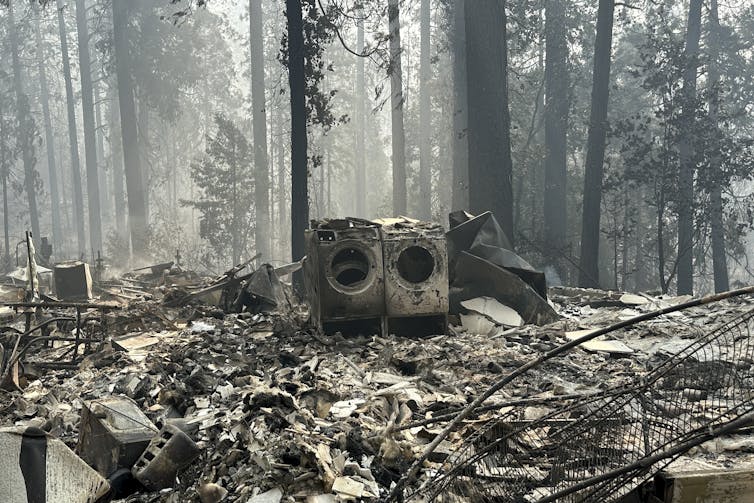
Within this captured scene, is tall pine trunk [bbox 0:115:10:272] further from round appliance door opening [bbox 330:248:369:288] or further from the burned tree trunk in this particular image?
round appliance door opening [bbox 330:248:369:288]

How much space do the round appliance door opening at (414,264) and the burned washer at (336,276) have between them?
87 cm

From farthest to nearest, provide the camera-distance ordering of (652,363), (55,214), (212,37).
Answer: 1. (55,214)
2. (212,37)
3. (652,363)

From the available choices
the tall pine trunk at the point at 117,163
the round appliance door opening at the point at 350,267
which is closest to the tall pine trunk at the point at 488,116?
the round appliance door opening at the point at 350,267

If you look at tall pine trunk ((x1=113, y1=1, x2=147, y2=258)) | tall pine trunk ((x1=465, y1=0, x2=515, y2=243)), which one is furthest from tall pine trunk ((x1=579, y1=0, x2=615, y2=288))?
tall pine trunk ((x1=113, y1=1, x2=147, y2=258))

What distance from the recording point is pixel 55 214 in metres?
48.9

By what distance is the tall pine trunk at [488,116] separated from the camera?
13977mm

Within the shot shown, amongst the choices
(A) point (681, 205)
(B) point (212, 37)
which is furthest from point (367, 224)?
(B) point (212, 37)

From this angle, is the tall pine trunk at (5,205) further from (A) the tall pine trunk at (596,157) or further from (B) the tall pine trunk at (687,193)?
(B) the tall pine trunk at (687,193)

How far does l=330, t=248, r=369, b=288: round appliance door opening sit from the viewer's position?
885 centimetres

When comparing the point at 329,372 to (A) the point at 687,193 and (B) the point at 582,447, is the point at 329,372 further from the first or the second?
(A) the point at 687,193

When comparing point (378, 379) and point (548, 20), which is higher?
point (548, 20)

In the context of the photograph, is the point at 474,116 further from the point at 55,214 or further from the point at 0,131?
the point at 55,214

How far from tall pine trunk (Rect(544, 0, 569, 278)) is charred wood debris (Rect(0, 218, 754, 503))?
1051 cm

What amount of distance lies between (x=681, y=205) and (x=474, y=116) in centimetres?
782
